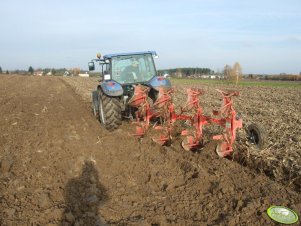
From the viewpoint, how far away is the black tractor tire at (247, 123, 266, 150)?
5512 mm

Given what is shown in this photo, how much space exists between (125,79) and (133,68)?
0.32m

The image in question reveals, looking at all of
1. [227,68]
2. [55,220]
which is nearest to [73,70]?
[227,68]

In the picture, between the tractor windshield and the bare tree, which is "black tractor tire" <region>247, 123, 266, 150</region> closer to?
the tractor windshield

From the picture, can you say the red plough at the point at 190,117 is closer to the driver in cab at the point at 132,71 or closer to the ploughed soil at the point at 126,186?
the ploughed soil at the point at 126,186

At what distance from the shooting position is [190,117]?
6.16 meters

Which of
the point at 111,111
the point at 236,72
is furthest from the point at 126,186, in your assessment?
the point at 236,72

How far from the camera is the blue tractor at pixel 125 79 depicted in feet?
24.8

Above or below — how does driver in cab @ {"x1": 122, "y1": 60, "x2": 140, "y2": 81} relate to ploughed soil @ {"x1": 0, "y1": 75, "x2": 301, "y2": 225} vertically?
above

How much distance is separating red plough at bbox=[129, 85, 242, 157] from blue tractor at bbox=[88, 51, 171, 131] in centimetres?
53

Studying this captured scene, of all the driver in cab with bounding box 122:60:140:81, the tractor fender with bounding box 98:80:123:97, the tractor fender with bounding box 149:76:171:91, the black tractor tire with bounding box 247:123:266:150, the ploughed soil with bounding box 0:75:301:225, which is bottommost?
the ploughed soil with bounding box 0:75:301:225

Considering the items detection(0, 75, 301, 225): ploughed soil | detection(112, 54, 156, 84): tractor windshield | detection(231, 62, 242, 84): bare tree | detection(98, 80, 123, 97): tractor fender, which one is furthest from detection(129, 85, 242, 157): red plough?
detection(231, 62, 242, 84): bare tree

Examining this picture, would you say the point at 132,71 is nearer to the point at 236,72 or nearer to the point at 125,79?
the point at 125,79

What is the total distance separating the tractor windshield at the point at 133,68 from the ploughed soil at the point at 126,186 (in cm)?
186

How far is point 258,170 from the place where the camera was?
5109 mm
